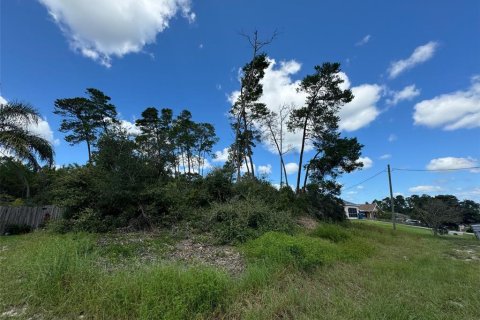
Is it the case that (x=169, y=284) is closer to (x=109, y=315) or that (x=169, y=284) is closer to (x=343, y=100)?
(x=109, y=315)

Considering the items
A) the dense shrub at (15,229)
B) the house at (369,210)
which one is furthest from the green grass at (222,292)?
the house at (369,210)

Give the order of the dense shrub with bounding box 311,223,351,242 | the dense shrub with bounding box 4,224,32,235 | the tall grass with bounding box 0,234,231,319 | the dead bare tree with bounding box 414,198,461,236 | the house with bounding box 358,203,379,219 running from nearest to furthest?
the tall grass with bounding box 0,234,231,319
the dense shrub with bounding box 311,223,351,242
the dense shrub with bounding box 4,224,32,235
the dead bare tree with bounding box 414,198,461,236
the house with bounding box 358,203,379,219

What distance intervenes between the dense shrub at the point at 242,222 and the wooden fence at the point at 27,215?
22.2 ft

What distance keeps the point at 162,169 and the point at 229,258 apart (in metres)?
6.40

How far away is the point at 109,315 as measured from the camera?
3.30 meters

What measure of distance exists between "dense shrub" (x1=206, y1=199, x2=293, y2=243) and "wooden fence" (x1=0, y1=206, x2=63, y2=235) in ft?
22.2

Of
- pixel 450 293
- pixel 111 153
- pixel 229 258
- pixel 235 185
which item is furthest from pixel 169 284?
pixel 235 185

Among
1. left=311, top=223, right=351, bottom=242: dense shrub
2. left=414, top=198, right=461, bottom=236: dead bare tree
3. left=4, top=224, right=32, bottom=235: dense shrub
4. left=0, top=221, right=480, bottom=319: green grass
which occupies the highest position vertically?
left=414, top=198, right=461, bottom=236: dead bare tree

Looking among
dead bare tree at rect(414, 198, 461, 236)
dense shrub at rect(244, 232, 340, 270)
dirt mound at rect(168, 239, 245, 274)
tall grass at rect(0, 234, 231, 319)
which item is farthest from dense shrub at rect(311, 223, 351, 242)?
Answer: dead bare tree at rect(414, 198, 461, 236)

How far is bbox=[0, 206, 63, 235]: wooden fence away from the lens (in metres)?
11.6

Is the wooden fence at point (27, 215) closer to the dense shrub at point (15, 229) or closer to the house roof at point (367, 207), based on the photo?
the dense shrub at point (15, 229)

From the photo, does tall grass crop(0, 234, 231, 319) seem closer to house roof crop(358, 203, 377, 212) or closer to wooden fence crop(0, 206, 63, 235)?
wooden fence crop(0, 206, 63, 235)

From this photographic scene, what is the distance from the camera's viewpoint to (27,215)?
12.3 meters

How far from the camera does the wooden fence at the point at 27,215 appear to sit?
38.0 feet
